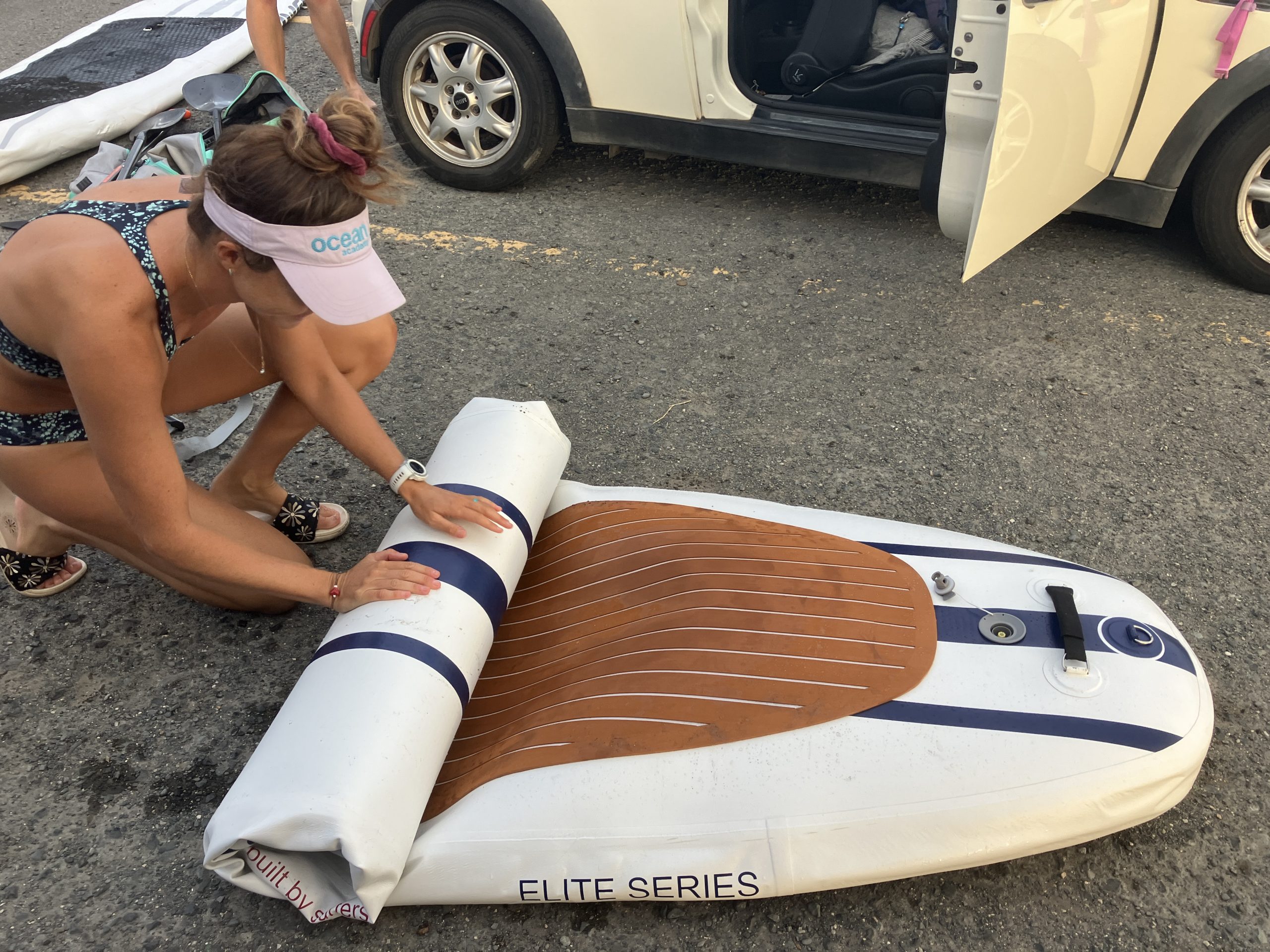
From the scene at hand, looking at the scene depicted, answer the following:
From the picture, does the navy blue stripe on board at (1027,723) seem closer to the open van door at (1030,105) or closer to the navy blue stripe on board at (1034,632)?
the navy blue stripe on board at (1034,632)

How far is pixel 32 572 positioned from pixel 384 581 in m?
1.25

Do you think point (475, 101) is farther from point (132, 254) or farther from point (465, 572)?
point (465, 572)

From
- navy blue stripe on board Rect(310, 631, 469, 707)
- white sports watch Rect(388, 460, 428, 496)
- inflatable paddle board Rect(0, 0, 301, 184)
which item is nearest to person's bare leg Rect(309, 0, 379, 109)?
inflatable paddle board Rect(0, 0, 301, 184)

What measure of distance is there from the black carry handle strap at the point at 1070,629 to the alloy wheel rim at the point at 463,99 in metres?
3.13

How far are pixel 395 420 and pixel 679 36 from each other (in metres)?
1.91

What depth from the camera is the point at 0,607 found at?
8.25 feet

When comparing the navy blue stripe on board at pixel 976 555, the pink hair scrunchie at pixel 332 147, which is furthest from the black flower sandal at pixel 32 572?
the navy blue stripe on board at pixel 976 555

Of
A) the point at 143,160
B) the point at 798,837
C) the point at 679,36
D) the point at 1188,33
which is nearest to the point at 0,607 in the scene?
the point at 143,160

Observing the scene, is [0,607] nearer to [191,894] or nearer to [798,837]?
[191,894]

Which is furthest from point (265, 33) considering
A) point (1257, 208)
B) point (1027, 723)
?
point (1257, 208)

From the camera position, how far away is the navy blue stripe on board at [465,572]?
196 centimetres

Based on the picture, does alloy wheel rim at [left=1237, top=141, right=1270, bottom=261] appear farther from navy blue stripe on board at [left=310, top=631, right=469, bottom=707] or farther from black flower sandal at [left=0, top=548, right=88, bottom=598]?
black flower sandal at [left=0, top=548, right=88, bottom=598]

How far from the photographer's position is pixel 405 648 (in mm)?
1802

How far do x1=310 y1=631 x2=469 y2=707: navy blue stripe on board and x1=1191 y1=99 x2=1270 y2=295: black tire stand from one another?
3.19 m
